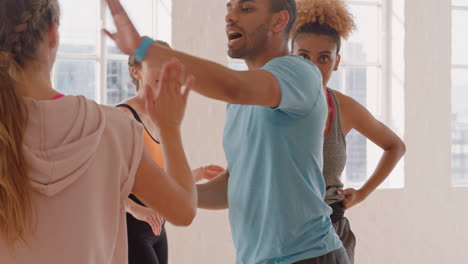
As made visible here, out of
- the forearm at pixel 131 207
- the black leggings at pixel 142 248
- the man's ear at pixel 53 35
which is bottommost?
the black leggings at pixel 142 248

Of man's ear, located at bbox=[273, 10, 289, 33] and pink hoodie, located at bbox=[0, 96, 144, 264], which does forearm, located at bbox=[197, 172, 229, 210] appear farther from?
pink hoodie, located at bbox=[0, 96, 144, 264]

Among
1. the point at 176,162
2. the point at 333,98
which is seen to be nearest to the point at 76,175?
the point at 176,162

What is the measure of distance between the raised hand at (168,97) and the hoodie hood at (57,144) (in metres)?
0.15

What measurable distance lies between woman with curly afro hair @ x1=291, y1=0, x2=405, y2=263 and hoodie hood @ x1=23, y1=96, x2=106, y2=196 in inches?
49.6

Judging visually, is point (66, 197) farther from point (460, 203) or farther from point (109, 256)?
point (460, 203)

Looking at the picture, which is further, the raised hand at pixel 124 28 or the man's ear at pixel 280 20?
the man's ear at pixel 280 20

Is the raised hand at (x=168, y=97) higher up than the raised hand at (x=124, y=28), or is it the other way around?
the raised hand at (x=124, y=28)

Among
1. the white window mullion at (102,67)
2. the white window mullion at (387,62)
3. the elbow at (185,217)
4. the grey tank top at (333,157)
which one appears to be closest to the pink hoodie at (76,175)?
the elbow at (185,217)

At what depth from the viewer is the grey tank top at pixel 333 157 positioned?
2223mm

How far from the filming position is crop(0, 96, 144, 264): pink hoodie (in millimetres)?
1090

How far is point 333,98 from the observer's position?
2330mm

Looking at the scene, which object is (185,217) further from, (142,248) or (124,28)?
(142,248)

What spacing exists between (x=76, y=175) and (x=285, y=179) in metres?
0.63

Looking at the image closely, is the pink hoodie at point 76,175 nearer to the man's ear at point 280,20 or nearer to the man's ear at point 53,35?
the man's ear at point 53,35
